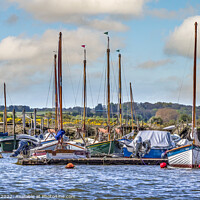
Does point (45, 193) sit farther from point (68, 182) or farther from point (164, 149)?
point (164, 149)

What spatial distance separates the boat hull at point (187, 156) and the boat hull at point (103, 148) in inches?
505

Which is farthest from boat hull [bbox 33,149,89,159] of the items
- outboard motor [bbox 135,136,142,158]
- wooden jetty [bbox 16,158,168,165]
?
outboard motor [bbox 135,136,142,158]

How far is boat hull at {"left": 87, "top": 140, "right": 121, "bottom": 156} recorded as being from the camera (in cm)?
6291

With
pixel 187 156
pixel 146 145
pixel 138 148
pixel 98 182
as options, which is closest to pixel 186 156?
pixel 187 156

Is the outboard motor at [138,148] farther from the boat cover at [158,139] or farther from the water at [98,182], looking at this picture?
the water at [98,182]

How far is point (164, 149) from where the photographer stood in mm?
59250

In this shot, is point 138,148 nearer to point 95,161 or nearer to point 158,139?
point 158,139

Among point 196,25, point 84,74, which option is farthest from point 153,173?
point 84,74

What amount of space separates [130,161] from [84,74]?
2747 centimetres

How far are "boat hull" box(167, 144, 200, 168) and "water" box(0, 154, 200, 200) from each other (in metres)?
1.04

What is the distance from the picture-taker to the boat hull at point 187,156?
4972 centimetres

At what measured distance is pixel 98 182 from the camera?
40.7 meters

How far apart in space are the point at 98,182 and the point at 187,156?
12701mm

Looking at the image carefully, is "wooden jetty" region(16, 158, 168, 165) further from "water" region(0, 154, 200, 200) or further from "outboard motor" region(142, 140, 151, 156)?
"outboard motor" region(142, 140, 151, 156)
